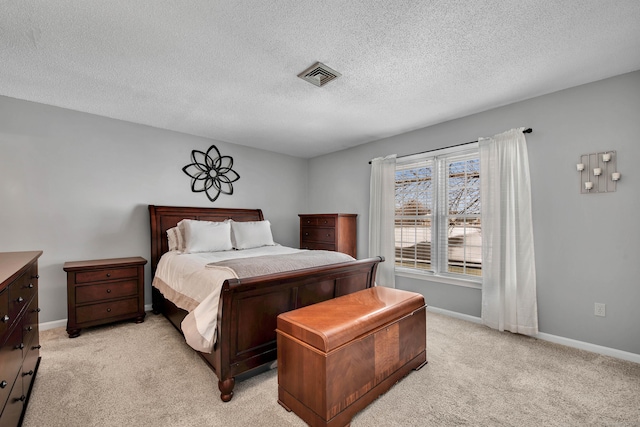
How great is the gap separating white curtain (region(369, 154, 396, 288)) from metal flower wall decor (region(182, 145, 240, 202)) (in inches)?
89.8

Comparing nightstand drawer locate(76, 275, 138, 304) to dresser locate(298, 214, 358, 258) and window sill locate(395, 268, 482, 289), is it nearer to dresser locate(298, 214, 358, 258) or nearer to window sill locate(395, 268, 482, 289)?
dresser locate(298, 214, 358, 258)

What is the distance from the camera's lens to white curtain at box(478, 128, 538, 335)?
9.61 ft

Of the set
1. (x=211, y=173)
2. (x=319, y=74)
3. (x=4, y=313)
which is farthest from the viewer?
(x=211, y=173)

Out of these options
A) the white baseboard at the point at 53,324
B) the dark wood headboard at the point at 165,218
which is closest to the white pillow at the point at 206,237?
the dark wood headboard at the point at 165,218

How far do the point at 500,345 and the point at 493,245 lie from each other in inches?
40.2

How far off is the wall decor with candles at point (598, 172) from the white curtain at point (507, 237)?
16.6 inches

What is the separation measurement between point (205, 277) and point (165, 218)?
2.03 metres

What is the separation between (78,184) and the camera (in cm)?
338

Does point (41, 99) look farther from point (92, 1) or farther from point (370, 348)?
point (370, 348)

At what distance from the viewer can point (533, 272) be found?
2.90 meters

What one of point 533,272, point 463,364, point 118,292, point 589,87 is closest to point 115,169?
point 118,292

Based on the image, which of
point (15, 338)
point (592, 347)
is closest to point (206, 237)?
point (15, 338)

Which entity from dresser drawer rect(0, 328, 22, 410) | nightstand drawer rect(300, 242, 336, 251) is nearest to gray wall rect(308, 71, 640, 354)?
nightstand drawer rect(300, 242, 336, 251)

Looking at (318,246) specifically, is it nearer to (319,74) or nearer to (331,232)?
(331,232)
